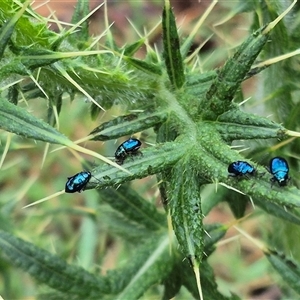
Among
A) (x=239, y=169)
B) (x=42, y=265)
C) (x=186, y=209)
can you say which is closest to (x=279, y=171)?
(x=239, y=169)

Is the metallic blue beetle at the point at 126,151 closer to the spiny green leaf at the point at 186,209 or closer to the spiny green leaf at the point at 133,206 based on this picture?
the spiny green leaf at the point at 186,209

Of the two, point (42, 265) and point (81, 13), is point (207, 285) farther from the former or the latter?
point (81, 13)

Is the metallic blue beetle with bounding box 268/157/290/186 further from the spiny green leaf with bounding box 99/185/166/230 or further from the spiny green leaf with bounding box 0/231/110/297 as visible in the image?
the spiny green leaf with bounding box 0/231/110/297

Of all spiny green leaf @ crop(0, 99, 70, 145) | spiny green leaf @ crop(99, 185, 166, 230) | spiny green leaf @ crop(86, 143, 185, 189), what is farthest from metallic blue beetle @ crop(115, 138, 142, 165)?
spiny green leaf @ crop(99, 185, 166, 230)

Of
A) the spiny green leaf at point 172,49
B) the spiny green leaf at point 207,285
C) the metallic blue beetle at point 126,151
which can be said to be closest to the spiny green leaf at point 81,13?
the spiny green leaf at point 172,49

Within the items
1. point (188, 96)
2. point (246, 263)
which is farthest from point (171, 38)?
point (246, 263)

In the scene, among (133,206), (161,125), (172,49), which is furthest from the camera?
(133,206)

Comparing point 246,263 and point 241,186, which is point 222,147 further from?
point 246,263
